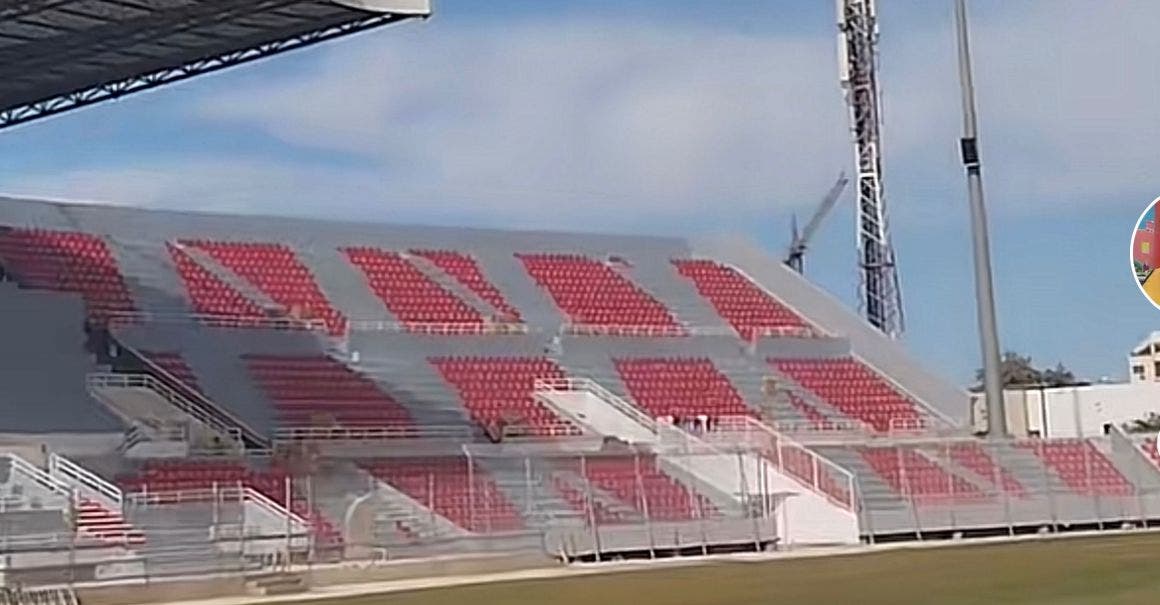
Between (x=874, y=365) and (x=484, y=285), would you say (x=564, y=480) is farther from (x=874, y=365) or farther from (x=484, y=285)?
(x=874, y=365)

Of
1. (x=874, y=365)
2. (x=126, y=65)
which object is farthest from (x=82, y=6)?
(x=874, y=365)

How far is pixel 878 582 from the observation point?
2214 cm

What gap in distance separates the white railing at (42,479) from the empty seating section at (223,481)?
74.1 inches

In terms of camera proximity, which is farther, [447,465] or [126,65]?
[447,465]

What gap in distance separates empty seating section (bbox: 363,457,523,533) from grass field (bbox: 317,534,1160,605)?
4.72 metres

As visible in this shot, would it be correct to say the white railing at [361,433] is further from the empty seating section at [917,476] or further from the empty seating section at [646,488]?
the empty seating section at [917,476]

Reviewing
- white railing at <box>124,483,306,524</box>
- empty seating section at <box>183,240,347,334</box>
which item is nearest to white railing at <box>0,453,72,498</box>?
white railing at <box>124,483,306,524</box>

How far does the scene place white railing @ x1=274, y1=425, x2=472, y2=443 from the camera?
37.2m

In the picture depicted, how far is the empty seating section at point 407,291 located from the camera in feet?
150

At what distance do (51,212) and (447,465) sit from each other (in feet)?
37.8

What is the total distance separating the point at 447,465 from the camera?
121 ft

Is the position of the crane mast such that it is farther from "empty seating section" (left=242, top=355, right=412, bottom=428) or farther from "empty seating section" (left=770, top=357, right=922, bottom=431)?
"empty seating section" (left=242, top=355, right=412, bottom=428)

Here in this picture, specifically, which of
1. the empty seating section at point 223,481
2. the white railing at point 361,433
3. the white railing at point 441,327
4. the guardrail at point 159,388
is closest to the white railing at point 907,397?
the white railing at point 441,327

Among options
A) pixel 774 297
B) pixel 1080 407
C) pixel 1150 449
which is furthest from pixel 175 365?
pixel 1080 407
